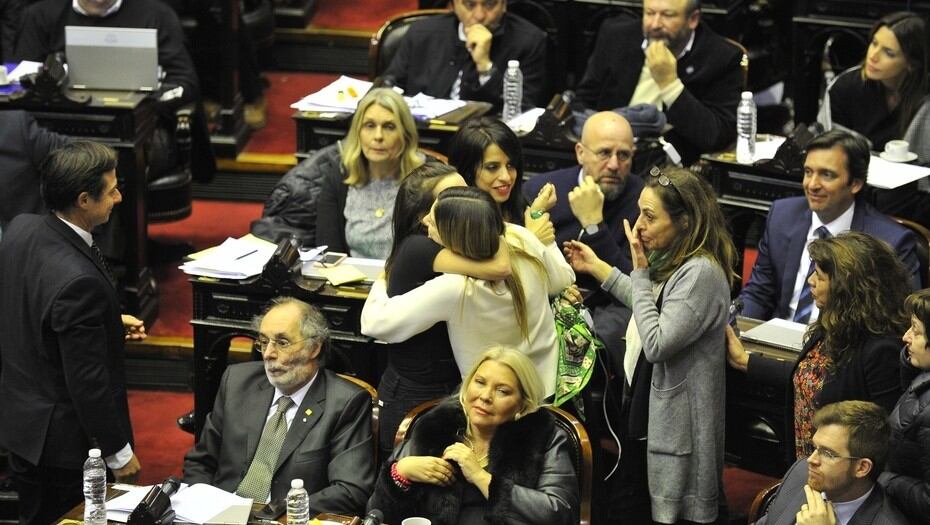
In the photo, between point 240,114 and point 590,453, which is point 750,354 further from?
point 240,114

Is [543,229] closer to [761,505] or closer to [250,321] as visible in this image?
[250,321]

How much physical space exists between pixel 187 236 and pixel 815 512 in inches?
166

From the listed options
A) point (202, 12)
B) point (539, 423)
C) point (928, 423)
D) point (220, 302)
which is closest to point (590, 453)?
point (539, 423)

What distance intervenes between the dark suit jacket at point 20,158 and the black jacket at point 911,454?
3.23 metres

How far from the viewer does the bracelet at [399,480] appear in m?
4.29

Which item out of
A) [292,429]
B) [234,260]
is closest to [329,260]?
[234,260]

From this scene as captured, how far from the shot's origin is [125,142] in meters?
6.41

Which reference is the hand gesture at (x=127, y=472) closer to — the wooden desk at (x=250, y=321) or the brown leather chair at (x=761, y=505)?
the wooden desk at (x=250, y=321)

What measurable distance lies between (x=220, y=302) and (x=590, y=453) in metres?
1.52

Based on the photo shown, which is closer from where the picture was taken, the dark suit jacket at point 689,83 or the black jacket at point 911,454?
the black jacket at point 911,454

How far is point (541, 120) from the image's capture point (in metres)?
6.17

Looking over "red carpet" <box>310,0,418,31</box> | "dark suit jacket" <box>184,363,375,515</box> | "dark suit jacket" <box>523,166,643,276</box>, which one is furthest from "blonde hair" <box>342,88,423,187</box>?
"red carpet" <box>310,0,418,31</box>

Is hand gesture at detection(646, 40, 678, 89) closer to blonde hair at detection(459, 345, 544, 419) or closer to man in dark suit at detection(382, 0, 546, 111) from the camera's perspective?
man in dark suit at detection(382, 0, 546, 111)

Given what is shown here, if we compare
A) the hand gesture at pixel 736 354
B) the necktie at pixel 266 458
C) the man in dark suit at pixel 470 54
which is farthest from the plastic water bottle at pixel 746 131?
the necktie at pixel 266 458
